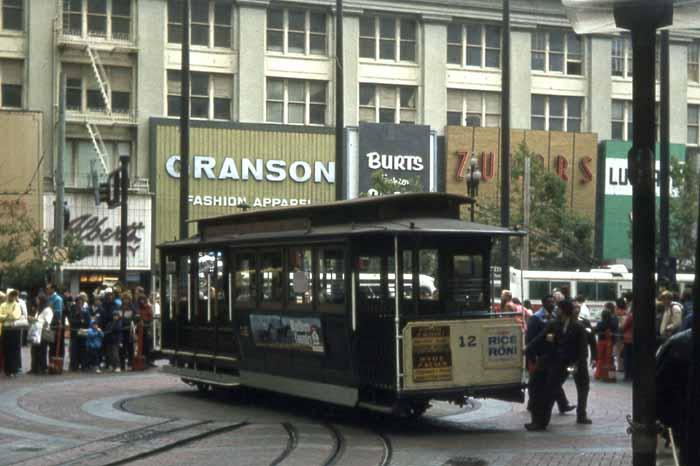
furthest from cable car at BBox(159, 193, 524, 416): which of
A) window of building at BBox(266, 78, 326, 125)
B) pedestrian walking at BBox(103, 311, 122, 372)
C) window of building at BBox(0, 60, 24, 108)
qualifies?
window of building at BBox(266, 78, 326, 125)

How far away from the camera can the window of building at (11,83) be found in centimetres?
5094

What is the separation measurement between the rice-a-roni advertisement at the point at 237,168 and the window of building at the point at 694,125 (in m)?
18.5

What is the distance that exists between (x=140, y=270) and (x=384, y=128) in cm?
1208

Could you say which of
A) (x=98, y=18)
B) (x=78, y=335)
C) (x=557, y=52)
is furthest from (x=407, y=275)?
(x=557, y=52)

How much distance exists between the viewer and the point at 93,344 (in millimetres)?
27625

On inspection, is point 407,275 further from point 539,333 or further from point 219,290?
point 219,290

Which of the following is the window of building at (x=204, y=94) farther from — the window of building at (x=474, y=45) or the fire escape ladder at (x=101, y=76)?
the window of building at (x=474, y=45)

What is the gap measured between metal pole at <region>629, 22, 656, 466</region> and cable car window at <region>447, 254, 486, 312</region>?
10121 millimetres

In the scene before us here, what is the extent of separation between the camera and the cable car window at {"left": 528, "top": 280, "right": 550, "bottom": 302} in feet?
148

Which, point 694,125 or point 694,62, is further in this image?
point 694,125

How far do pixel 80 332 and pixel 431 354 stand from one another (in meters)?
13.1

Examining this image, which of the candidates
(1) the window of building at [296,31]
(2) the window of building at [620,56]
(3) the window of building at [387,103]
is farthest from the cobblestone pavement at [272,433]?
(2) the window of building at [620,56]

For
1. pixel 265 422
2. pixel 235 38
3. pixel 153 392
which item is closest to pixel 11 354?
pixel 153 392

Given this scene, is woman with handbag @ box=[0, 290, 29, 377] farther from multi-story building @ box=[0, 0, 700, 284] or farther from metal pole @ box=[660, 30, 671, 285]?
multi-story building @ box=[0, 0, 700, 284]
